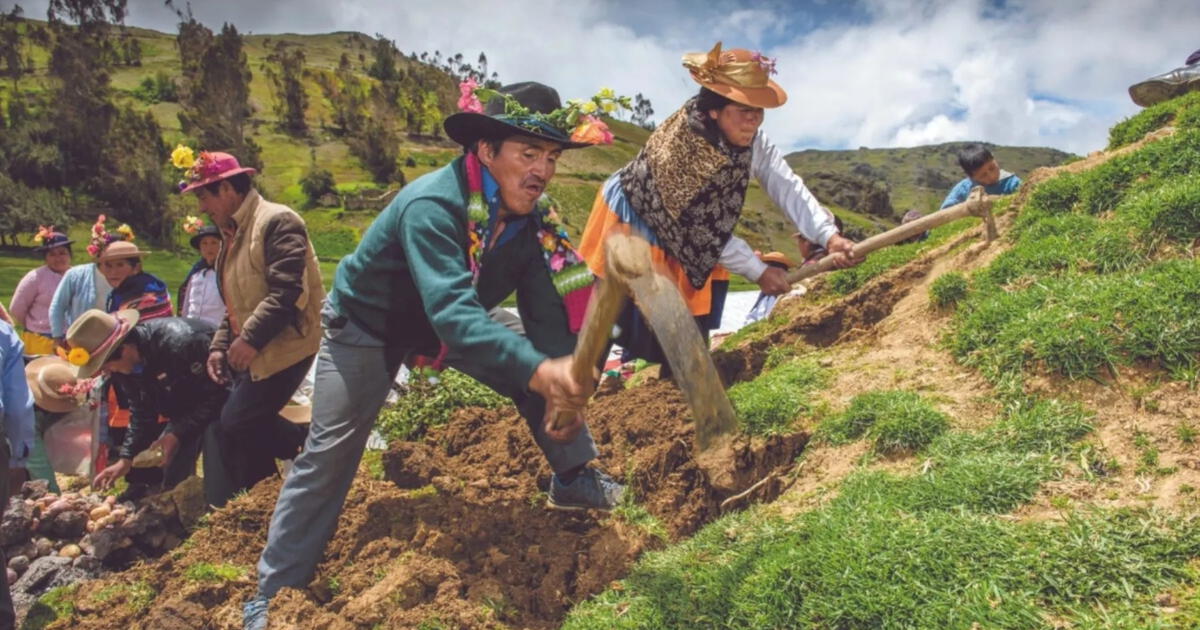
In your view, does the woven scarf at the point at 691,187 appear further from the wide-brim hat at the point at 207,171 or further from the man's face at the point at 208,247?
the man's face at the point at 208,247

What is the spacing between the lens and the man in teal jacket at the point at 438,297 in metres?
2.73

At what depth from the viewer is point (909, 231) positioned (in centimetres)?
487

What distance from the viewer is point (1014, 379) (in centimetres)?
324

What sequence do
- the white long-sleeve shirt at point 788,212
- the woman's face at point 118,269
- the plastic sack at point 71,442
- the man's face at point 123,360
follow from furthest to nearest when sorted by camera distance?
the woman's face at point 118,269 → the plastic sack at point 71,442 → the man's face at point 123,360 → the white long-sleeve shirt at point 788,212

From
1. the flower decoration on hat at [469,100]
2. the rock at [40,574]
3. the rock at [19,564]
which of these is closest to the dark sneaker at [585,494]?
the flower decoration on hat at [469,100]

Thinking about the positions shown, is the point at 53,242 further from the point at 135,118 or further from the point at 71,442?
the point at 135,118

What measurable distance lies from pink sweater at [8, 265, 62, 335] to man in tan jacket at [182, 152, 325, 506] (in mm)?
4695

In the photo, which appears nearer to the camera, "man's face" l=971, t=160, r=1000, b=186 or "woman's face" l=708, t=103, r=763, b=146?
"woman's face" l=708, t=103, r=763, b=146

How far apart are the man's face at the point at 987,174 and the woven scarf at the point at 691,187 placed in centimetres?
342

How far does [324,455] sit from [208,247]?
4443 mm

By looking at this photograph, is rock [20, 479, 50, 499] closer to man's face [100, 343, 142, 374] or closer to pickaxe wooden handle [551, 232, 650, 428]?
man's face [100, 343, 142, 374]

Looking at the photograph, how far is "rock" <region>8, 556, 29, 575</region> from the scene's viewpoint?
4.53 meters

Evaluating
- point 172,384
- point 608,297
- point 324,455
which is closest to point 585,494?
point 324,455

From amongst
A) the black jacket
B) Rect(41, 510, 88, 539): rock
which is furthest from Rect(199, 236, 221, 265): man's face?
Rect(41, 510, 88, 539): rock
